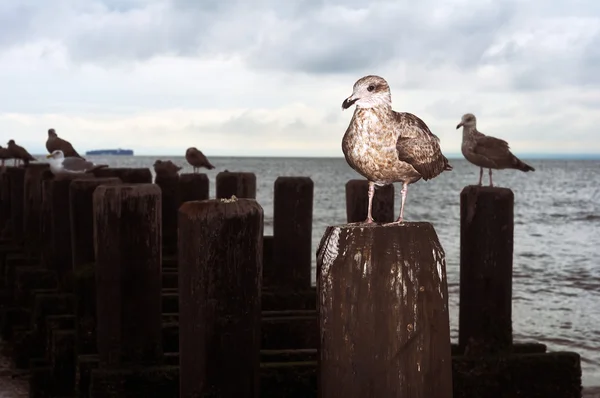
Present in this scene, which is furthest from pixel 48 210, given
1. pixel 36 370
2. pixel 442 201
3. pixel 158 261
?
pixel 442 201

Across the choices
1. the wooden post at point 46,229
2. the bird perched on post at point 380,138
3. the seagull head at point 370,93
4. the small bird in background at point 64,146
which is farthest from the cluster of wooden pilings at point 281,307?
the small bird in background at point 64,146

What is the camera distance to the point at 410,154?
370cm

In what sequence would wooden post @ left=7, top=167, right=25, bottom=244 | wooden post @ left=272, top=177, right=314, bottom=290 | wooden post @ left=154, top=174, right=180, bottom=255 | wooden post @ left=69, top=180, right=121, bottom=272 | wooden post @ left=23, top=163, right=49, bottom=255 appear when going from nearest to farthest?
wooden post @ left=69, top=180, right=121, bottom=272
wooden post @ left=272, top=177, right=314, bottom=290
wooden post @ left=154, top=174, right=180, bottom=255
wooden post @ left=23, top=163, right=49, bottom=255
wooden post @ left=7, top=167, right=25, bottom=244

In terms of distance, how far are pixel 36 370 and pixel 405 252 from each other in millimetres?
5990

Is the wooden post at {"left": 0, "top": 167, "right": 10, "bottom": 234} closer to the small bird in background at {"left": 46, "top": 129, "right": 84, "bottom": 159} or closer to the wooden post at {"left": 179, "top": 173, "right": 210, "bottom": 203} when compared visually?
the small bird in background at {"left": 46, "top": 129, "right": 84, "bottom": 159}

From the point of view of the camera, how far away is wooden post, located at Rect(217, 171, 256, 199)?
33.9 ft

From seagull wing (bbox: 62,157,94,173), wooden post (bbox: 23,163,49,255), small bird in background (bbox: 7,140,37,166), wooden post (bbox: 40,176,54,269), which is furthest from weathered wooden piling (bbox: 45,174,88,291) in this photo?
small bird in background (bbox: 7,140,37,166)

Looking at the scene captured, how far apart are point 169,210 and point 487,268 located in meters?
6.60

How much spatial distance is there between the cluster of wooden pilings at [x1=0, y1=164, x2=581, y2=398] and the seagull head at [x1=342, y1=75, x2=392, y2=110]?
2.46 feet

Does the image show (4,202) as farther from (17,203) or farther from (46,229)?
(46,229)

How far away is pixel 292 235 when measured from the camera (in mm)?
8602

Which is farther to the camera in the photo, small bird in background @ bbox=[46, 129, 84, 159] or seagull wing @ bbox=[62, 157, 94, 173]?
small bird in background @ bbox=[46, 129, 84, 159]

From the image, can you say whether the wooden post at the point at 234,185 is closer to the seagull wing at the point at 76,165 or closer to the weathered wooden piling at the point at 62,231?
the weathered wooden piling at the point at 62,231

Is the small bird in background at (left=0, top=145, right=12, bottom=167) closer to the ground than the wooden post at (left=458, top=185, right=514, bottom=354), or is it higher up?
higher up
